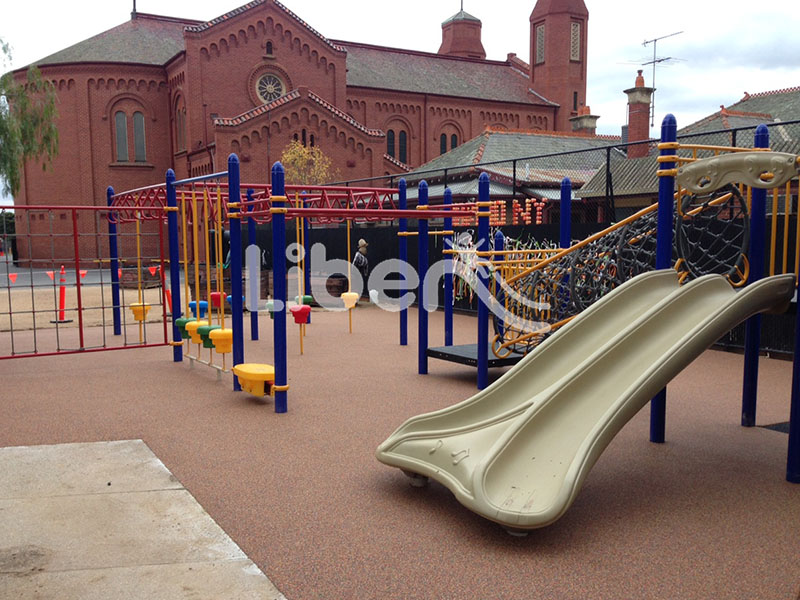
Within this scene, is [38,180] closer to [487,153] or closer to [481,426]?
[487,153]

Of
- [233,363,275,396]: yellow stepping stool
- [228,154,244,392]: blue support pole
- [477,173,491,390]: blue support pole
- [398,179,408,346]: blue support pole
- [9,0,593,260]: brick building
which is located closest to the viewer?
[233,363,275,396]: yellow stepping stool

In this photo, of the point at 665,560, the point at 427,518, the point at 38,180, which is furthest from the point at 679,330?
the point at 38,180

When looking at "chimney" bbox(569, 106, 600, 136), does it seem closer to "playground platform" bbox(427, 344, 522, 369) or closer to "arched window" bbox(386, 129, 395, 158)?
"arched window" bbox(386, 129, 395, 158)

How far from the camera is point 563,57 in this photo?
48531 mm

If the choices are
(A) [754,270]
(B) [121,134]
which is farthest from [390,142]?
(A) [754,270]

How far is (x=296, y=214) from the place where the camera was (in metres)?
6.53

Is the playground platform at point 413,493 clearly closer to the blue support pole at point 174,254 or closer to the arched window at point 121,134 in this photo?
the blue support pole at point 174,254

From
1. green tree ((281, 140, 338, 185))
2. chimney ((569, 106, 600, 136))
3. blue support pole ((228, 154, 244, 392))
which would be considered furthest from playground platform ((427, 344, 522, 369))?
chimney ((569, 106, 600, 136))

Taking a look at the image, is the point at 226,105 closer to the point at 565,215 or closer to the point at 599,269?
the point at 565,215

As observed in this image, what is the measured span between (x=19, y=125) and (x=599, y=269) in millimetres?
24066

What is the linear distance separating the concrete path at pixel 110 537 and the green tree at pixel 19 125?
21.4 metres

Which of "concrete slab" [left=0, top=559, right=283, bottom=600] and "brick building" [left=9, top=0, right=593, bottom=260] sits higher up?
"brick building" [left=9, top=0, right=593, bottom=260]

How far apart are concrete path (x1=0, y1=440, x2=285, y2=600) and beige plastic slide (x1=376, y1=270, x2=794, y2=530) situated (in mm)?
1303

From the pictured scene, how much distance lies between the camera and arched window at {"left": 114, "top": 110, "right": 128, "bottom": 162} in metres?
37.3
